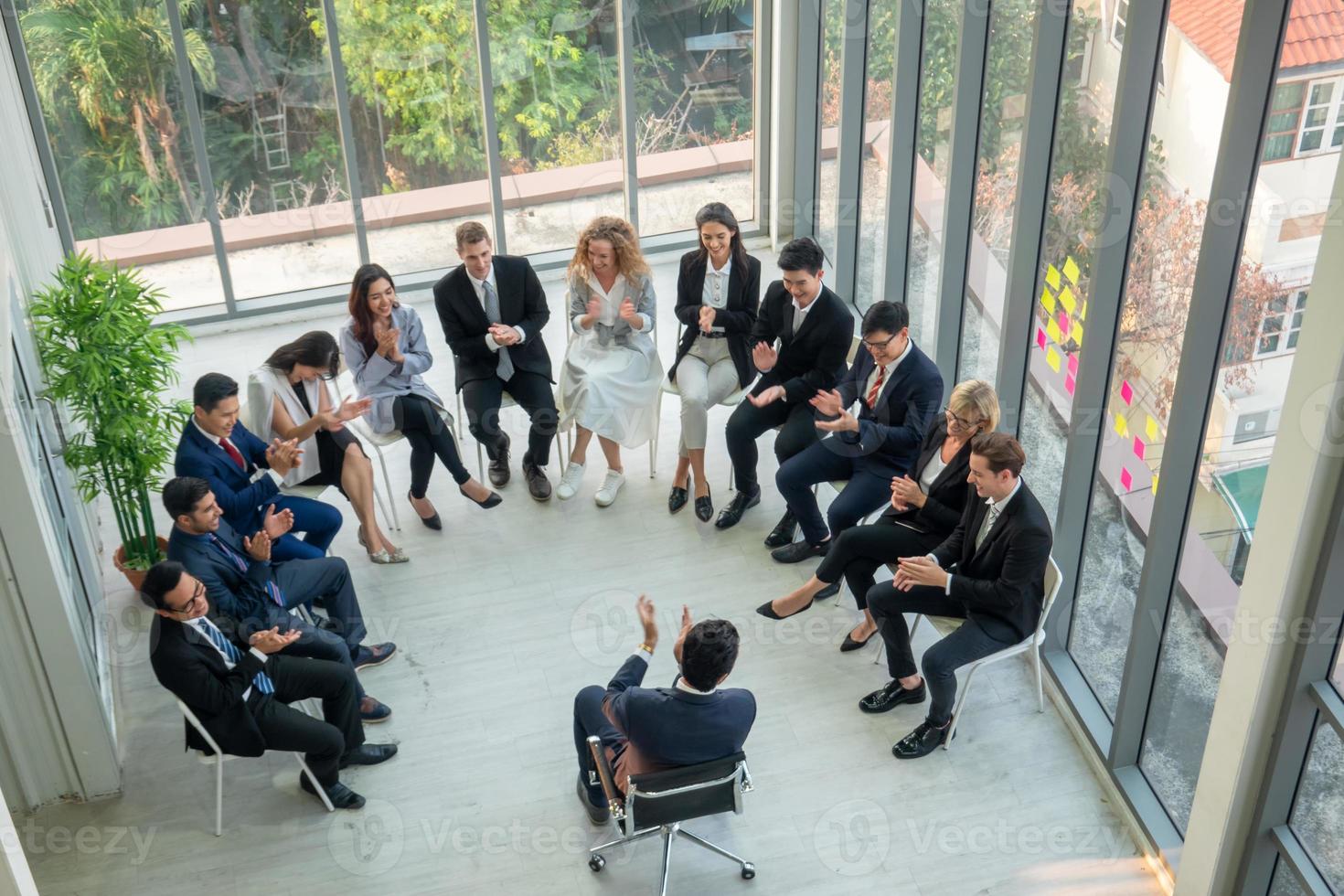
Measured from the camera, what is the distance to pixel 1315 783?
4.27m

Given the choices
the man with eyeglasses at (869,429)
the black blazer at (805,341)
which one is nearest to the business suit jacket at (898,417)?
the man with eyeglasses at (869,429)

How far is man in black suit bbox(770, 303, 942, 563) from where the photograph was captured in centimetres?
589

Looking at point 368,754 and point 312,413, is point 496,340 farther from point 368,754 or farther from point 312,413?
point 368,754

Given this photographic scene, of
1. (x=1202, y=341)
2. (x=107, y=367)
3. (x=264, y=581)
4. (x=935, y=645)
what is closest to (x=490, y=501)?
(x=264, y=581)

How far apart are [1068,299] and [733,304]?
6.39 ft

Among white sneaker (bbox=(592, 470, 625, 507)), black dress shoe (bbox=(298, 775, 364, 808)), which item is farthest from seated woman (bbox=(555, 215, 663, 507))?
black dress shoe (bbox=(298, 775, 364, 808))

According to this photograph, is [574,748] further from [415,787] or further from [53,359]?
[53,359]

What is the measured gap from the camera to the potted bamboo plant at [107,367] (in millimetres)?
5574

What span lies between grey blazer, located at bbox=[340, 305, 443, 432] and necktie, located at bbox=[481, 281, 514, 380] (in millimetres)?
411

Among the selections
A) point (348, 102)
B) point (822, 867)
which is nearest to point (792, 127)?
point (348, 102)

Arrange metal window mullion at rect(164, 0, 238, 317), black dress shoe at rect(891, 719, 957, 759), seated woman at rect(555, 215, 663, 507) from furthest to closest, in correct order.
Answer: metal window mullion at rect(164, 0, 238, 317), seated woman at rect(555, 215, 663, 507), black dress shoe at rect(891, 719, 957, 759)

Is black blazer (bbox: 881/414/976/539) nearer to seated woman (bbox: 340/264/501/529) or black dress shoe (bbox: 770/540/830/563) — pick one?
Result: black dress shoe (bbox: 770/540/830/563)

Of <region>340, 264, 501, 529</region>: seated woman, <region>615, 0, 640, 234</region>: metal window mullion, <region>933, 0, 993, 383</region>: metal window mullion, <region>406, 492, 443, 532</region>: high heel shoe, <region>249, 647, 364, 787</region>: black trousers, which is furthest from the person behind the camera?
<region>615, 0, 640, 234</region>: metal window mullion

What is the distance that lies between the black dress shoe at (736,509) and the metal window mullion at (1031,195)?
1556 millimetres
